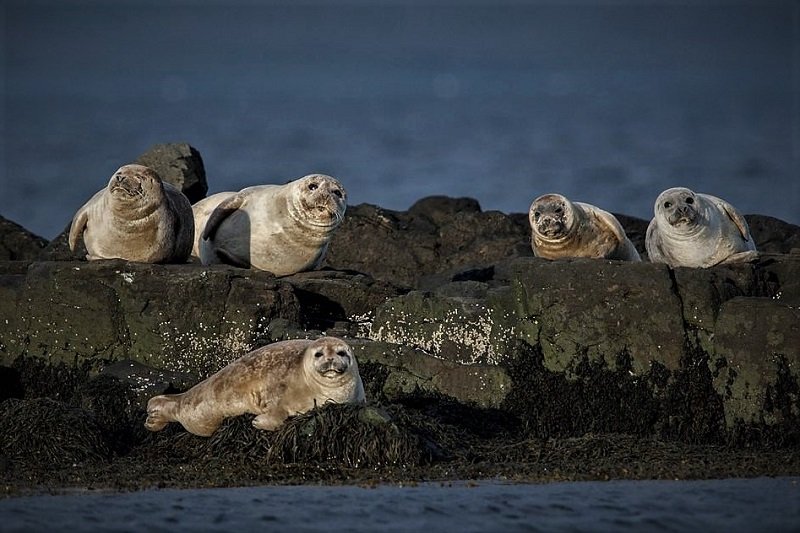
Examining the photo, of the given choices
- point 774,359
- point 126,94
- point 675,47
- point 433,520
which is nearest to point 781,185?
point 774,359

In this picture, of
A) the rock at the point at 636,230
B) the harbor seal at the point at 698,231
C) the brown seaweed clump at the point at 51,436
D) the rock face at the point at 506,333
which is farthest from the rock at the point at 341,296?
the rock at the point at 636,230

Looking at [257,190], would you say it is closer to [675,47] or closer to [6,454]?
[6,454]

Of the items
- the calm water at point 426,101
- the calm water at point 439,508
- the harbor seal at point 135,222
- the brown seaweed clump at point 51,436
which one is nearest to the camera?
the calm water at point 439,508

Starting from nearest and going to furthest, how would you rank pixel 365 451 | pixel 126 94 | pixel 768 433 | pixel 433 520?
pixel 433 520
pixel 365 451
pixel 768 433
pixel 126 94

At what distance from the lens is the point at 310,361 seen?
1189 centimetres

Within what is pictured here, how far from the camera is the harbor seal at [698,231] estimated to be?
1535 centimetres

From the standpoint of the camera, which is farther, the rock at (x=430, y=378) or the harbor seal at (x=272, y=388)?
the rock at (x=430, y=378)

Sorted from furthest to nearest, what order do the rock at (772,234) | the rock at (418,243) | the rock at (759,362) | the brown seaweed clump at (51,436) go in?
the rock at (418,243) < the rock at (772,234) < the rock at (759,362) < the brown seaweed clump at (51,436)

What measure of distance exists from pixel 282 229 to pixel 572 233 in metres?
2.62

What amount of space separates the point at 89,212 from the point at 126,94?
98765mm

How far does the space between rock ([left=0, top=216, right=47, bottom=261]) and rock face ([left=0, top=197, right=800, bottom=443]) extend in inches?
161

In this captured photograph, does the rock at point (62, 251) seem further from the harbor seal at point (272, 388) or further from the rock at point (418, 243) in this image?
the harbor seal at point (272, 388)

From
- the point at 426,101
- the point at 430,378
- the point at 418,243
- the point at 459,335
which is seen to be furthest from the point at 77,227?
the point at 426,101

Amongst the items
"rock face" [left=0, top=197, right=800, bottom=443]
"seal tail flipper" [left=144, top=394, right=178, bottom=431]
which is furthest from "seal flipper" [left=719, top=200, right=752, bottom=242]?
"seal tail flipper" [left=144, top=394, right=178, bottom=431]
